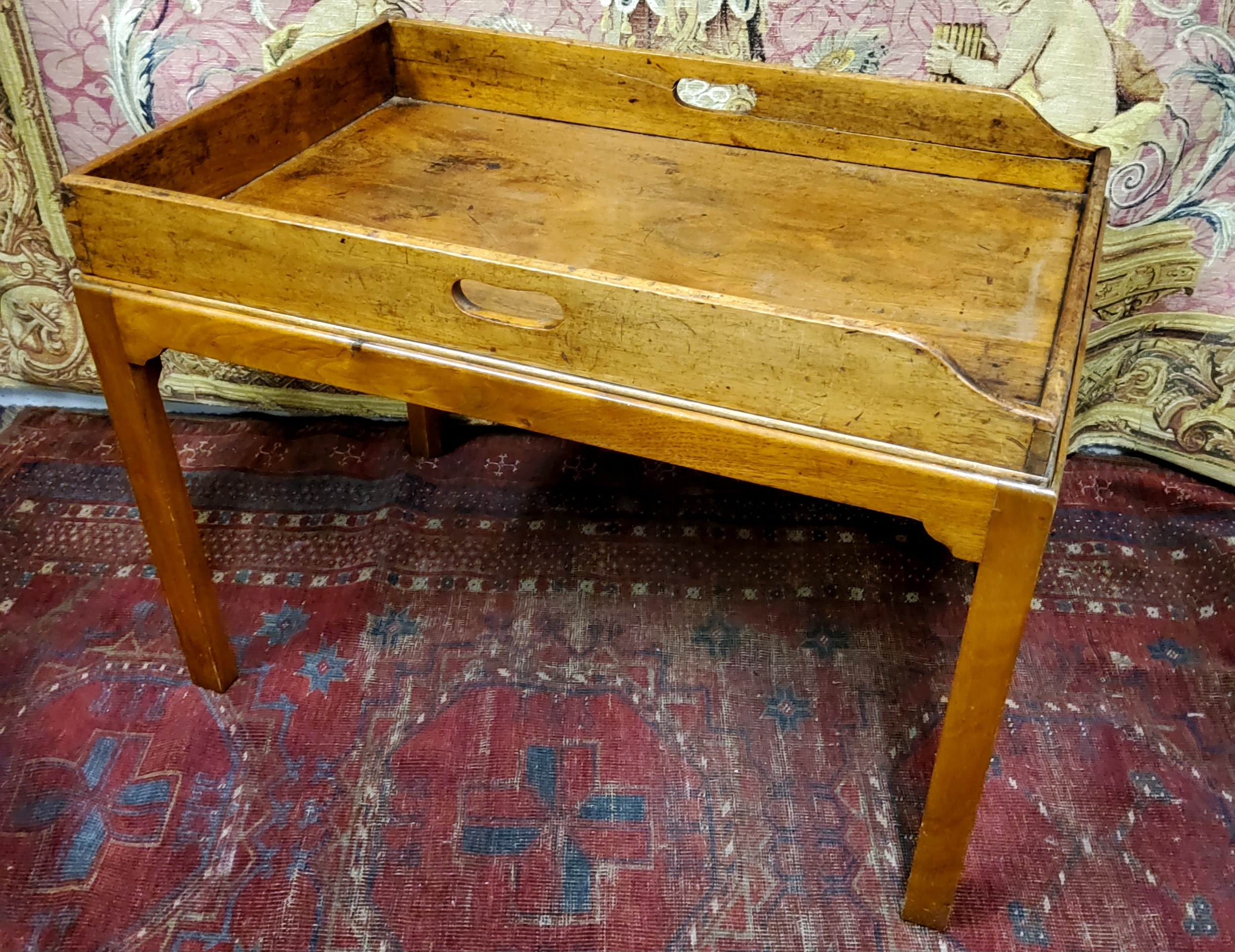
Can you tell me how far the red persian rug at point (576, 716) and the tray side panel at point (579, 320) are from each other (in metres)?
0.55

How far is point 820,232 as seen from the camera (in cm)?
117

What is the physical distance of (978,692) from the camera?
959 millimetres

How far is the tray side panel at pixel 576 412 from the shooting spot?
890 millimetres

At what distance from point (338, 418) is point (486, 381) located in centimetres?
95

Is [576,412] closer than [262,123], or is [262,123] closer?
[576,412]

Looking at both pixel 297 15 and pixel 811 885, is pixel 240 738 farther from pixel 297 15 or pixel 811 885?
pixel 297 15

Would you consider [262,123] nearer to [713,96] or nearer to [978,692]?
[713,96]

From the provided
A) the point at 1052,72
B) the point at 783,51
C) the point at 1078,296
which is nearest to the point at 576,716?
the point at 1078,296

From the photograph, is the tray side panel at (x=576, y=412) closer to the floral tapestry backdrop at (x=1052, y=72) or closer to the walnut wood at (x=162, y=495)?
the walnut wood at (x=162, y=495)

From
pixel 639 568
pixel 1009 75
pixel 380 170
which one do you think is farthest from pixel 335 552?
pixel 1009 75

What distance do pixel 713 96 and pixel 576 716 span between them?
32.0 inches

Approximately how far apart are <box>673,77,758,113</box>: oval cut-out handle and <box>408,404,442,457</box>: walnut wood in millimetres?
649

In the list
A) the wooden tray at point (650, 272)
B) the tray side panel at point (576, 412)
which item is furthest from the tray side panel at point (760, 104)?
the tray side panel at point (576, 412)

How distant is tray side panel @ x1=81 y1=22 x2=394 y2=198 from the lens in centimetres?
111
